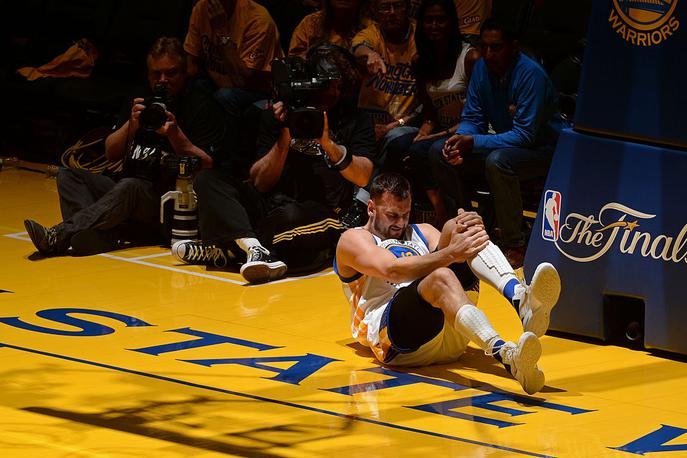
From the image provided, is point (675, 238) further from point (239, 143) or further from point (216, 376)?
point (239, 143)

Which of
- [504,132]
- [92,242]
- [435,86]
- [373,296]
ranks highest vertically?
[435,86]

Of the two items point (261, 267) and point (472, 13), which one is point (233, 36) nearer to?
point (472, 13)

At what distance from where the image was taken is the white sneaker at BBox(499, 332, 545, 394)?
579 centimetres

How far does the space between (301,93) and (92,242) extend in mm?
1745

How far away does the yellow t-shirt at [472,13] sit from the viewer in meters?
9.46

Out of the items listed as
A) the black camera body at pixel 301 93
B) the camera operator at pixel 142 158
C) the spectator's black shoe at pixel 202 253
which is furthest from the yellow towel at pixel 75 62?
the black camera body at pixel 301 93

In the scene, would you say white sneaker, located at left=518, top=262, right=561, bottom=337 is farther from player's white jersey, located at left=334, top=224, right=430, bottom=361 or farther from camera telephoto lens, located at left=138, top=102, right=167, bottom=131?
camera telephoto lens, located at left=138, top=102, right=167, bottom=131

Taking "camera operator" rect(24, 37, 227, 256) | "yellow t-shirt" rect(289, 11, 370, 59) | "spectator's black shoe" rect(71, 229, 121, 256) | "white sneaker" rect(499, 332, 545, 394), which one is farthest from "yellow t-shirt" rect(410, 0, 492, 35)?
"white sneaker" rect(499, 332, 545, 394)

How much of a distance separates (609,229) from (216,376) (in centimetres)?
220

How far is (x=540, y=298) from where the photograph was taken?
19.3ft

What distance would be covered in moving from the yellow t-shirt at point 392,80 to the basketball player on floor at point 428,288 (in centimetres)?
270

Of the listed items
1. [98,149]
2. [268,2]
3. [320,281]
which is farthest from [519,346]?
[268,2]

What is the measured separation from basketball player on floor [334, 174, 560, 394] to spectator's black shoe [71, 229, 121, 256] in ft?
8.58

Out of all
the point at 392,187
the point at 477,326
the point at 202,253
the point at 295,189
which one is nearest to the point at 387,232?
the point at 392,187
